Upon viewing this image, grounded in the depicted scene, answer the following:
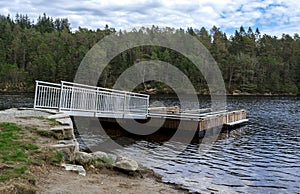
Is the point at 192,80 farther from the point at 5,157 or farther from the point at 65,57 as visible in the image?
the point at 5,157

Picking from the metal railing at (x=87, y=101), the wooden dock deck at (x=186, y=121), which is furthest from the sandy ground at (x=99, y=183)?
the wooden dock deck at (x=186, y=121)

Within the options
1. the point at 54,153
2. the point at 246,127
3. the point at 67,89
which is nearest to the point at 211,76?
the point at 246,127

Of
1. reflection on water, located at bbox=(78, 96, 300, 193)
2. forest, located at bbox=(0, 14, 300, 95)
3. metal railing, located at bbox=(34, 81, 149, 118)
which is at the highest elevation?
forest, located at bbox=(0, 14, 300, 95)

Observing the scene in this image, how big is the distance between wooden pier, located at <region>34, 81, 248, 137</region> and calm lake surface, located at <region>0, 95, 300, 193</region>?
141cm

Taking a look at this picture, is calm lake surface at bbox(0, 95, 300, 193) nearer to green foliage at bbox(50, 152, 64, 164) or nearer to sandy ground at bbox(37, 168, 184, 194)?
sandy ground at bbox(37, 168, 184, 194)

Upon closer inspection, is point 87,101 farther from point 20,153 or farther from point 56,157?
point 20,153

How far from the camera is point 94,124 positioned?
20.8 metres

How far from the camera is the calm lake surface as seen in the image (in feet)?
31.7

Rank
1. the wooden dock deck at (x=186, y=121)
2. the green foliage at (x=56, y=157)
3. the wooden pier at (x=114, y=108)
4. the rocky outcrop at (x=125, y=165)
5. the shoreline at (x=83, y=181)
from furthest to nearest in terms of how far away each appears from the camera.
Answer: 1. the wooden dock deck at (x=186, y=121)
2. the wooden pier at (x=114, y=108)
3. the rocky outcrop at (x=125, y=165)
4. the green foliage at (x=56, y=157)
5. the shoreline at (x=83, y=181)

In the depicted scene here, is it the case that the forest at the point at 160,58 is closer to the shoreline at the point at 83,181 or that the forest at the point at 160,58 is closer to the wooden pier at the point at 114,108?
the wooden pier at the point at 114,108

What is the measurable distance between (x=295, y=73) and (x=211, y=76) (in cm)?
2455

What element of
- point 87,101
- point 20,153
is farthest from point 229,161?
point 20,153

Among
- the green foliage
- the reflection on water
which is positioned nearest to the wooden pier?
the reflection on water

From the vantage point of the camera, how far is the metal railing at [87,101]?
47.2ft
